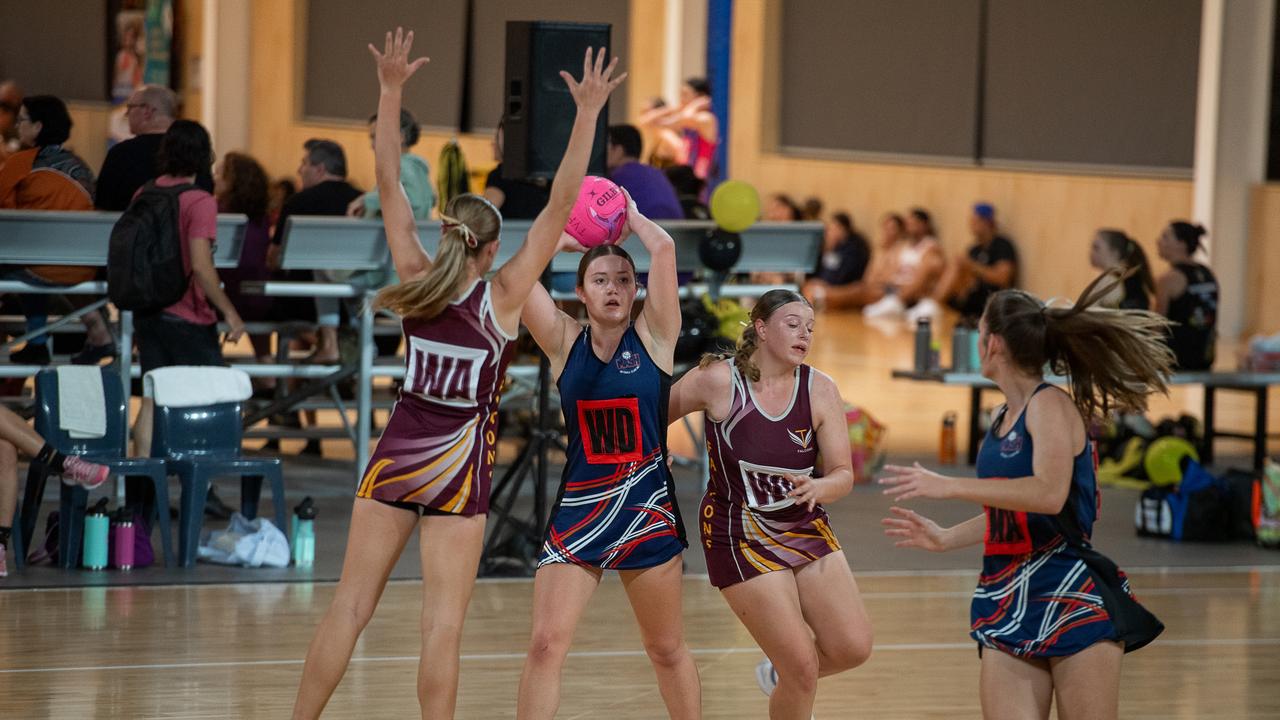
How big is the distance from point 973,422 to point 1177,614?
132 inches

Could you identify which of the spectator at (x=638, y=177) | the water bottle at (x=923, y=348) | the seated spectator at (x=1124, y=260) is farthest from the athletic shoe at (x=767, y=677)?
the water bottle at (x=923, y=348)

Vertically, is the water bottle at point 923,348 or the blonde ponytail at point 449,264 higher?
the blonde ponytail at point 449,264

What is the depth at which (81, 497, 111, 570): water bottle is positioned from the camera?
7226 millimetres

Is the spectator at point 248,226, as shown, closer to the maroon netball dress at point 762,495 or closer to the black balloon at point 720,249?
the black balloon at point 720,249

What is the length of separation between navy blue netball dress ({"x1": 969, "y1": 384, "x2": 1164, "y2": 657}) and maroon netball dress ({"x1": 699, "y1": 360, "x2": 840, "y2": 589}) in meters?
0.55

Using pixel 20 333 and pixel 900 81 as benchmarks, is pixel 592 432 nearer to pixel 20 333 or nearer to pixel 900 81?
pixel 20 333

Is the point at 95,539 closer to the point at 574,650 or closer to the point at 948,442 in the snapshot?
the point at 574,650

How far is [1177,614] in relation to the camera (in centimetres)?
712

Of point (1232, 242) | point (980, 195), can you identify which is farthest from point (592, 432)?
point (980, 195)

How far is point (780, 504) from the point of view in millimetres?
4555

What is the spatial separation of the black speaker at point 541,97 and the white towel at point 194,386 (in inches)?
61.5

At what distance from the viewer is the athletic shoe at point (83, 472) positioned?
6949mm

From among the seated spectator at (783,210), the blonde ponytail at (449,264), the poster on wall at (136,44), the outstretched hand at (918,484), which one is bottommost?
the outstretched hand at (918,484)

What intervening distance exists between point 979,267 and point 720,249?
407 inches
